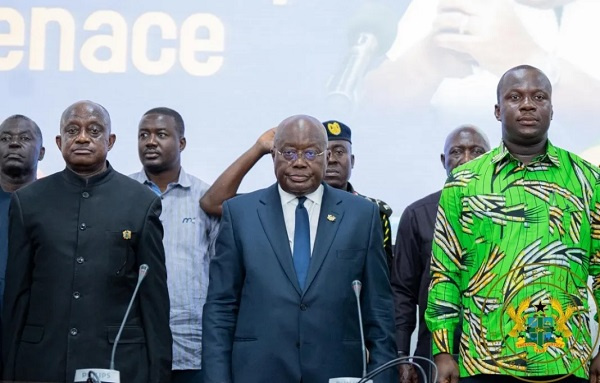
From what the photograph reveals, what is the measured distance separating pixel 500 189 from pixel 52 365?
1.61m

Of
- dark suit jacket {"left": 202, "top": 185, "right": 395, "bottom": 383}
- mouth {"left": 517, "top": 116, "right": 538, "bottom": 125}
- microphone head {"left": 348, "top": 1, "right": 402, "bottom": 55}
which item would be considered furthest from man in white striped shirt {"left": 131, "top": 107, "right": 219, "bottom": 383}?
mouth {"left": 517, "top": 116, "right": 538, "bottom": 125}

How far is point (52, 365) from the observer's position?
11.8ft

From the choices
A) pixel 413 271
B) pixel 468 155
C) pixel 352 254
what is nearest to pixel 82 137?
pixel 352 254

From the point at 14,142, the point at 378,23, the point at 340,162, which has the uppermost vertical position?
the point at 378,23

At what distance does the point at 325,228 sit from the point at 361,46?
226cm

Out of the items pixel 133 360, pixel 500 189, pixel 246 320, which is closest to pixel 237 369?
pixel 246 320

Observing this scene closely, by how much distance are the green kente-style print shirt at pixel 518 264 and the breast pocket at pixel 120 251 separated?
1.08 metres

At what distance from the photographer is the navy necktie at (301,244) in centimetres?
354

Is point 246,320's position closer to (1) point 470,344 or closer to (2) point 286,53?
(1) point 470,344

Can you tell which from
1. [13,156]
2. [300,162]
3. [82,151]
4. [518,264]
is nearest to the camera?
[518,264]

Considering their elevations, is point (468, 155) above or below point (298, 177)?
above

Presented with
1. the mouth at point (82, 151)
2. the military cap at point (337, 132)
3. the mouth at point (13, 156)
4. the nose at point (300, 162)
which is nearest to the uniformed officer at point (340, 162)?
the military cap at point (337, 132)

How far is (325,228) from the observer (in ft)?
11.8

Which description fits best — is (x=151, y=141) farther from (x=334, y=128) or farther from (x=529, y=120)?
(x=529, y=120)
